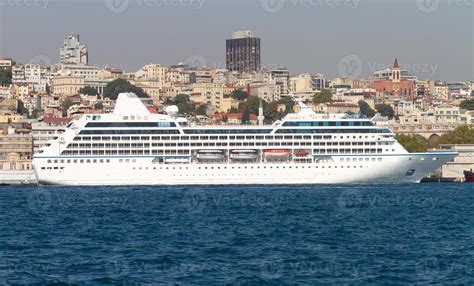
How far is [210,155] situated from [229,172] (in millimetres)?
1733

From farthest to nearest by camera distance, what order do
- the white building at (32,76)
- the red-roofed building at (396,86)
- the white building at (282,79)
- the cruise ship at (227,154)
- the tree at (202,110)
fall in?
1. the red-roofed building at (396,86)
2. the white building at (282,79)
3. the white building at (32,76)
4. the tree at (202,110)
5. the cruise ship at (227,154)

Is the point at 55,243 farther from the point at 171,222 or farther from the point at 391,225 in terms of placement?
the point at 391,225

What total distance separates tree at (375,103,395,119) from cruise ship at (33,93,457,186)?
69.2m

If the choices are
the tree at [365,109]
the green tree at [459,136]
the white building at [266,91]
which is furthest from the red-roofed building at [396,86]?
the green tree at [459,136]

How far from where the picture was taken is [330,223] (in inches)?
1694

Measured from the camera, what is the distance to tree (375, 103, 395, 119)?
5522 inches

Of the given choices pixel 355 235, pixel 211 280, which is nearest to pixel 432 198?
pixel 355 235

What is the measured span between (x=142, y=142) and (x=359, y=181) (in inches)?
482

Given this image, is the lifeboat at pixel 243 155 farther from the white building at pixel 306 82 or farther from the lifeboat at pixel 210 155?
the white building at pixel 306 82

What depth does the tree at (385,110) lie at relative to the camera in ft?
460

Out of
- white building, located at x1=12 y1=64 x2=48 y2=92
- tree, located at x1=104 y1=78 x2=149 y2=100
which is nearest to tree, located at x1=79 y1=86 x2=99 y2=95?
tree, located at x1=104 y1=78 x2=149 y2=100

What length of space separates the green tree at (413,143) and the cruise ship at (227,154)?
59.7ft

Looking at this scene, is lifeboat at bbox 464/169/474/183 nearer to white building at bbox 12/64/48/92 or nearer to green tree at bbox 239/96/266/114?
green tree at bbox 239/96/266/114

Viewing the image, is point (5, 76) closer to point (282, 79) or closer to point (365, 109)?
point (282, 79)
